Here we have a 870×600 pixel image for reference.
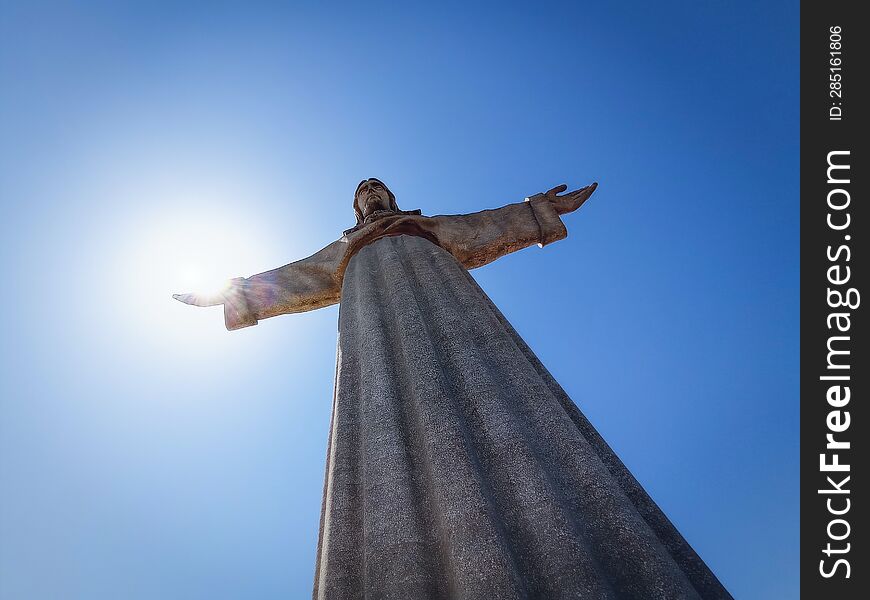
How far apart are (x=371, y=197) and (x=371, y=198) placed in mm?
37

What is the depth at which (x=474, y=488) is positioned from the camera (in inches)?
115

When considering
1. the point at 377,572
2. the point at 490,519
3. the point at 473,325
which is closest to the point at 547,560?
the point at 490,519

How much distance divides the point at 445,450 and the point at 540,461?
0.50 metres

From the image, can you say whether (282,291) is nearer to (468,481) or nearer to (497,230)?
(497,230)

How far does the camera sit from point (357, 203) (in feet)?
31.1

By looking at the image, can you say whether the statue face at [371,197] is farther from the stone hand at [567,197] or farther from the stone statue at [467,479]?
the stone statue at [467,479]

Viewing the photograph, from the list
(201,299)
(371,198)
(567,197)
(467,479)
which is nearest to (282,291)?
(201,299)

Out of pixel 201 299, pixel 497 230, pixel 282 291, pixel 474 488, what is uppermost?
pixel 497 230

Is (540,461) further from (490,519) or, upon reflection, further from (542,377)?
(542,377)

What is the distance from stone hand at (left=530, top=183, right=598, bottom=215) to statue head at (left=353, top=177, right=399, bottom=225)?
7.24 feet

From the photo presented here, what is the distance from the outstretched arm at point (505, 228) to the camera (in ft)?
25.6

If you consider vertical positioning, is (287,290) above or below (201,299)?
above

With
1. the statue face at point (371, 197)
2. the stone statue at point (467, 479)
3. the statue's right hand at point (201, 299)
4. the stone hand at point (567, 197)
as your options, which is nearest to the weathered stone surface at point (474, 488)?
the stone statue at point (467, 479)

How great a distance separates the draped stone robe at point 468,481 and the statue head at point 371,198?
369cm
